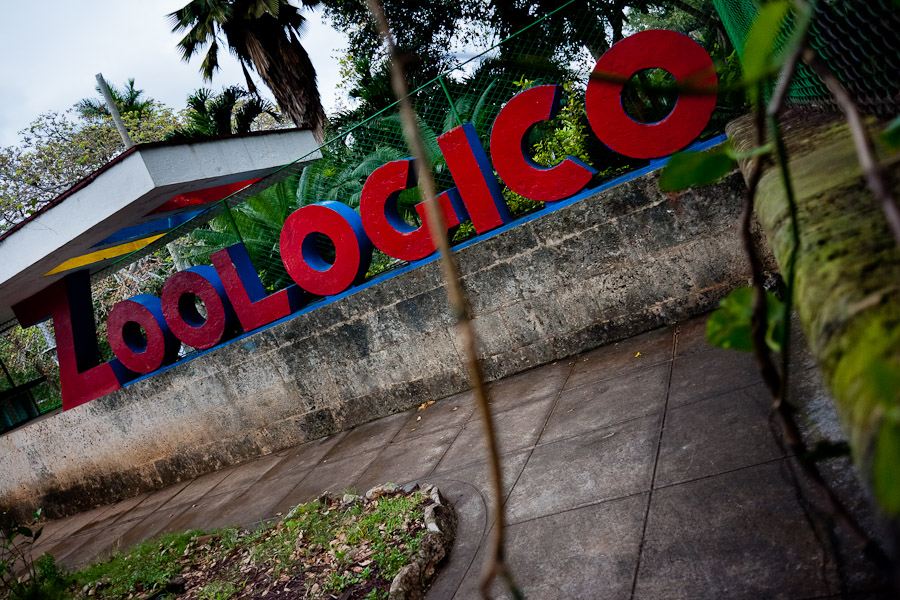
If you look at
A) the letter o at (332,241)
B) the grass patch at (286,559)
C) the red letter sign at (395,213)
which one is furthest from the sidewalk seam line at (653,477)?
the letter o at (332,241)

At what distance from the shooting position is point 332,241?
19.6ft

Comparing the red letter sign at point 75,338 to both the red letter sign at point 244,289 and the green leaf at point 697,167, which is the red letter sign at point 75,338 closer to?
the red letter sign at point 244,289

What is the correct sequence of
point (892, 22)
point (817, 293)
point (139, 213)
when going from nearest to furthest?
point (817, 293), point (892, 22), point (139, 213)

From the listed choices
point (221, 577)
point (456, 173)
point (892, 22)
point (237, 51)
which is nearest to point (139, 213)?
point (456, 173)

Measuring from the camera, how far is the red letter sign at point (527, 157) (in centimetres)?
499

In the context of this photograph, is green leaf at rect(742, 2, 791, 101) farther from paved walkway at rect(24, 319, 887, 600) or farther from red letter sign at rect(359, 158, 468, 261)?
red letter sign at rect(359, 158, 468, 261)

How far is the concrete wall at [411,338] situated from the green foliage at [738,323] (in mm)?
4095

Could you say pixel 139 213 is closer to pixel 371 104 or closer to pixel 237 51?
pixel 371 104

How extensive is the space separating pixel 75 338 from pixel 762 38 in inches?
363

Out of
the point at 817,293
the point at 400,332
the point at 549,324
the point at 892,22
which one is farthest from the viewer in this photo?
the point at 400,332

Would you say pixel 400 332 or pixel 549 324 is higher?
pixel 400 332

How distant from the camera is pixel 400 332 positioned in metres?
5.89

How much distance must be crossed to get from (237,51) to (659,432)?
14810mm

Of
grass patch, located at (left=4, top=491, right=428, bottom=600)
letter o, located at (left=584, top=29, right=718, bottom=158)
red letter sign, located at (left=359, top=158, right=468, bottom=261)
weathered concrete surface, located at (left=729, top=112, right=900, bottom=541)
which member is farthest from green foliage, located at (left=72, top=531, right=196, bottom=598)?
letter o, located at (left=584, top=29, right=718, bottom=158)
